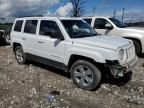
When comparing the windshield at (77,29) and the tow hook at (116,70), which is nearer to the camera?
the tow hook at (116,70)

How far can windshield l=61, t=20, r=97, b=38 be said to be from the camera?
611 cm

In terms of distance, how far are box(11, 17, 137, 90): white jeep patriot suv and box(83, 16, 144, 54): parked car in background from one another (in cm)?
331

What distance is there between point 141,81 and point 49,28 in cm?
327

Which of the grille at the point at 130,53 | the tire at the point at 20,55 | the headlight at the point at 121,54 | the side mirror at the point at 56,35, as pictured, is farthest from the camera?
the tire at the point at 20,55

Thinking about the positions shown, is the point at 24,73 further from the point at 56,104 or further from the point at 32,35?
the point at 56,104

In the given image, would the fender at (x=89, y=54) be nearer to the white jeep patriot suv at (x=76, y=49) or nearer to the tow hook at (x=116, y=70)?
the white jeep patriot suv at (x=76, y=49)

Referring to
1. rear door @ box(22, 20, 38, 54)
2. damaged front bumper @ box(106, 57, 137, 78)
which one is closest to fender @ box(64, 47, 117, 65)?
damaged front bumper @ box(106, 57, 137, 78)

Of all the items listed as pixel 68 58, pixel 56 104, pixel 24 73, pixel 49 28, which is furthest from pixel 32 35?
pixel 56 104

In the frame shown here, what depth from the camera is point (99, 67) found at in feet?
17.8

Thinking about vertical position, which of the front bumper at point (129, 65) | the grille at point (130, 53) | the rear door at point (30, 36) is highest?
the rear door at point (30, 36)

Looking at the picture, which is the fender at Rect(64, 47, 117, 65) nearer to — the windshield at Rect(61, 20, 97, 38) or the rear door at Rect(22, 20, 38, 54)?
the windshield at Rect(61, 20, 97, 38)

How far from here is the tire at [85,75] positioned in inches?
211

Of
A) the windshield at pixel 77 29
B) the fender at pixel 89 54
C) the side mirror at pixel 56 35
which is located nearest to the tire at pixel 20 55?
the side mirror at pixel 56 35

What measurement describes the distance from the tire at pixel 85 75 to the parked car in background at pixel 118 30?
4.50 metres
